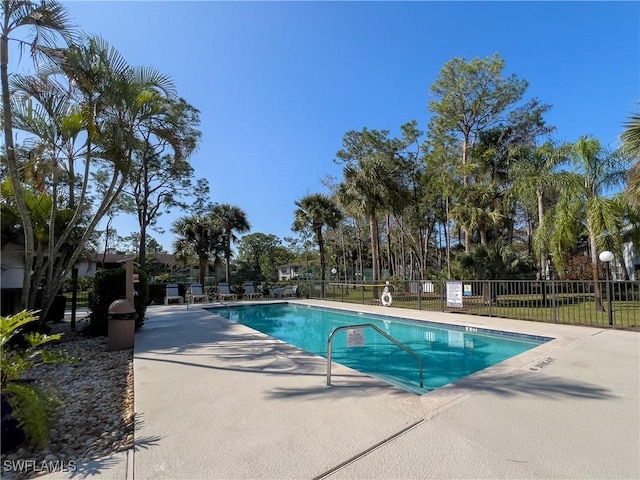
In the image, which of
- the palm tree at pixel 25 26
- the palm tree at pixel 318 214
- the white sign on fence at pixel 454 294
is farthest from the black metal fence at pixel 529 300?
the palm tree at pixel 25 26

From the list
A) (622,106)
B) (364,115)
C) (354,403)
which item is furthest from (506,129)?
(354,403)

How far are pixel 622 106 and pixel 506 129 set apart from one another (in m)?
14.5

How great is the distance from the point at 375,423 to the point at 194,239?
20178 mm

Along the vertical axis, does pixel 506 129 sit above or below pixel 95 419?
above

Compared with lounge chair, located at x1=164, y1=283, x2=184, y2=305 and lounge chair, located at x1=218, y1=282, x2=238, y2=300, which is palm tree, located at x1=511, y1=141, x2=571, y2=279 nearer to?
lounge chair, located at x1=218, y1=282, x2=238, y2=300

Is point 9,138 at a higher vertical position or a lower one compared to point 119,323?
higher

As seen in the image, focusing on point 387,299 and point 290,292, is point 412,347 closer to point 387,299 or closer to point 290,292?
point 387,299

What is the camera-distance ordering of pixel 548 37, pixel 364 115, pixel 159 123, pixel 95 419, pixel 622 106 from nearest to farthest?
pixel 95 419
pixel 159 123
pixel 622 106
pixel 548 37
pixel 364 115

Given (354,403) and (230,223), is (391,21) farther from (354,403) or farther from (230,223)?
(230,223)

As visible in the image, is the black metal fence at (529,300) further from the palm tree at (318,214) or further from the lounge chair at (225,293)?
the lounge chair at (225,293)

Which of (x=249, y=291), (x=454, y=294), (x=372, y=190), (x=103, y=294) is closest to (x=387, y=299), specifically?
(x=454, y=294)

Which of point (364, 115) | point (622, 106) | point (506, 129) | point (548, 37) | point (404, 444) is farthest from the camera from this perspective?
point (364, 115)

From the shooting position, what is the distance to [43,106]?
6926mm

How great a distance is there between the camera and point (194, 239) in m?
21.3
